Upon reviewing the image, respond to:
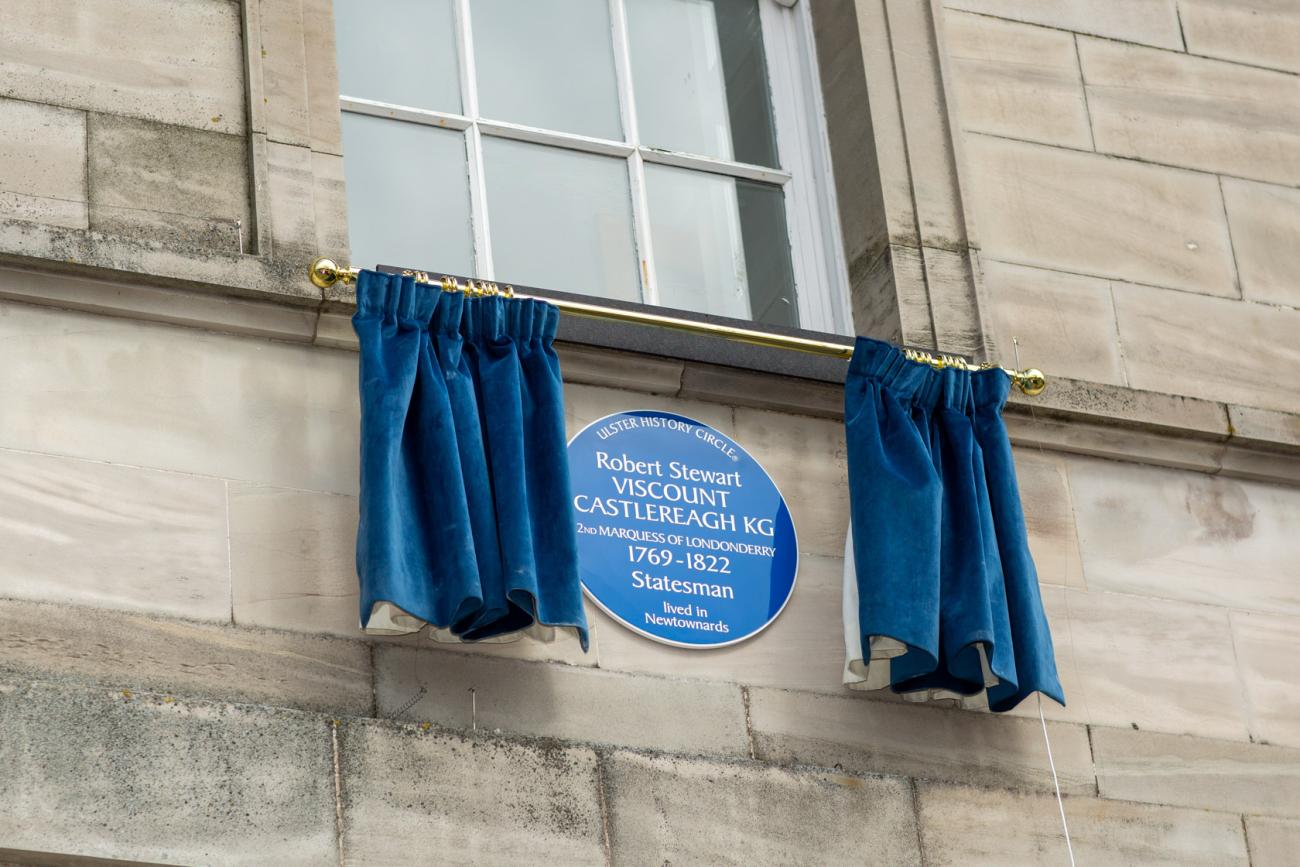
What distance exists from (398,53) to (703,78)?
102 cm

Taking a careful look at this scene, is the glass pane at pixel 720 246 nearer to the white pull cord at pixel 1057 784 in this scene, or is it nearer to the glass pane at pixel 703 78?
the glass pane at pixel 703 78

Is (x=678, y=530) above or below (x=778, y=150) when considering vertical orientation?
below

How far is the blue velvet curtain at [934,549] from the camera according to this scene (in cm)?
630

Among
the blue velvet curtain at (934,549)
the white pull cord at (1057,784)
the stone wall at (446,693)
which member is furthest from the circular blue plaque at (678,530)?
Answer: the white pull cord at (1057,784)

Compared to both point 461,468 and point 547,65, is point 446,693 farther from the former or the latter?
point 547,65

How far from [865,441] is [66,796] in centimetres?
232

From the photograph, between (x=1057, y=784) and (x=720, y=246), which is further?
(x=720, y=246)

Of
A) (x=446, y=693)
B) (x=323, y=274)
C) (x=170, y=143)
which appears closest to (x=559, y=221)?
(x=323, y=274)

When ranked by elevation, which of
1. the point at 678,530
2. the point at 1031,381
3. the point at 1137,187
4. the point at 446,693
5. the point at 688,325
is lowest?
the point at 446,693

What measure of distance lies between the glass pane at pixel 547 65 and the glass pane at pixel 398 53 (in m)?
0.10

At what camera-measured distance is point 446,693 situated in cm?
601

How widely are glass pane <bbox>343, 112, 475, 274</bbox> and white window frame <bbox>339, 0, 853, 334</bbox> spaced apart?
0.03 m

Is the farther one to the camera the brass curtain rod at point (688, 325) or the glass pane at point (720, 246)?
the glass pane at point (720, 246)

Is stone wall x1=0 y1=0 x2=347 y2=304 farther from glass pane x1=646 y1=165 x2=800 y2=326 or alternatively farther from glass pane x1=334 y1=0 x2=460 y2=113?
glass pane x1=646 y1=165 x2=800 y2=326
